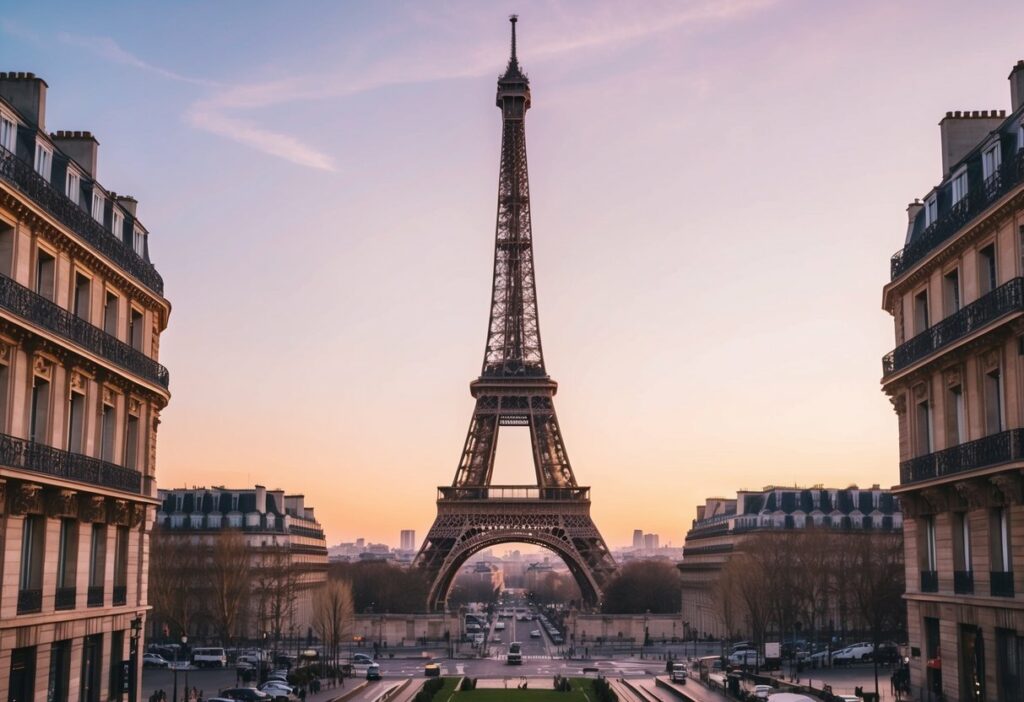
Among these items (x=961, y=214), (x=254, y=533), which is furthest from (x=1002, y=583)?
(x=254, y=533)

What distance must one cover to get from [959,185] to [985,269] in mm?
3232

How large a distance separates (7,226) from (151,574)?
51.5 metres

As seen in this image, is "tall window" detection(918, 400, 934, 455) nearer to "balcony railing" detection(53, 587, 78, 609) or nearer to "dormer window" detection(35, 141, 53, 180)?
"balcony railing" detection(53, 587, 78, 609)

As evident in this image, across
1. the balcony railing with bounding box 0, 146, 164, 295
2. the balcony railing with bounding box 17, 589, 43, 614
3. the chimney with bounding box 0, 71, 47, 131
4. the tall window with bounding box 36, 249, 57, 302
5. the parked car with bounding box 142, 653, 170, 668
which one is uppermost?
the chimney with bounding box 0, 71, 47, 131

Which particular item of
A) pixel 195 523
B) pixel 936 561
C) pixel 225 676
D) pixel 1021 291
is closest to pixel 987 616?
pixel 936 561

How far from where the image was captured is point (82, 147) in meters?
33.6

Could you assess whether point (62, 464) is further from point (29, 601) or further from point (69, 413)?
point (29, 601)

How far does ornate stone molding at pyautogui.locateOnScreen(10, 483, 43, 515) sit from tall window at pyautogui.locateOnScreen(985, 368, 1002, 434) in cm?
2116

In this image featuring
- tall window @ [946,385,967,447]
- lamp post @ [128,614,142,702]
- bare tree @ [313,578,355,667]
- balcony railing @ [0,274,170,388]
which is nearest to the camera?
balcony railing @ [0,274,170,388]

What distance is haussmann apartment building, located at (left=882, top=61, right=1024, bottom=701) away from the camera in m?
26.7

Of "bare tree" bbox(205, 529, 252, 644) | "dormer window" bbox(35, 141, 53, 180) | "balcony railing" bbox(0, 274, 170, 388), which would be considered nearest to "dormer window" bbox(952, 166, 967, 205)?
"balcony railing" bbox(0, 274, 170, 388)

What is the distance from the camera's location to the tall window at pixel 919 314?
34406 millimetres

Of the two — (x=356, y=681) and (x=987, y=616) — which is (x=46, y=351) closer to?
(x=987, y=616)

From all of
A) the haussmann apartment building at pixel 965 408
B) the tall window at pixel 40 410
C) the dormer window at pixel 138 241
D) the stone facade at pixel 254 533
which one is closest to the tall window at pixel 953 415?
the haussmann apartment building at pixel 965 408
